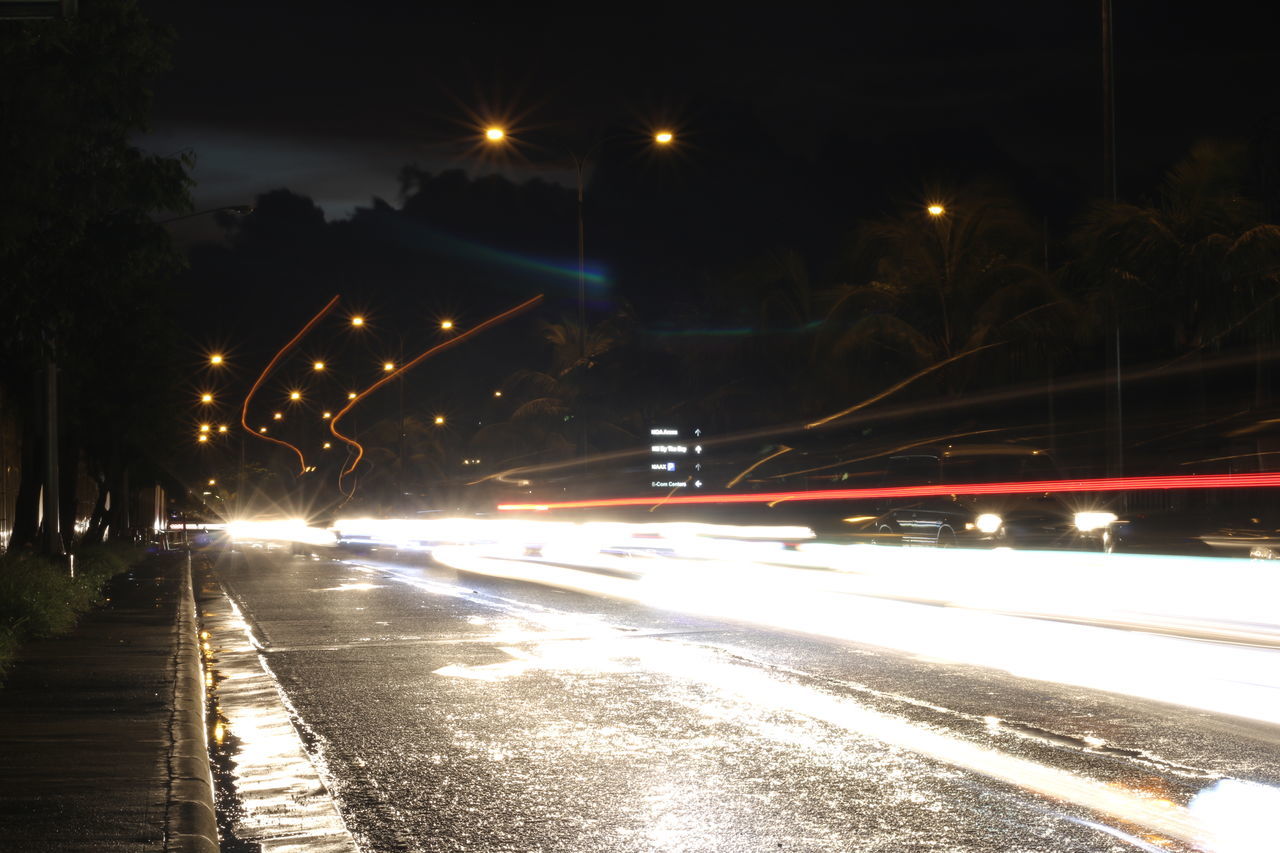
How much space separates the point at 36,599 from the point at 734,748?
9.67 m

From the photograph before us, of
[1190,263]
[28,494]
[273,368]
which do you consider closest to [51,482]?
[28,494]

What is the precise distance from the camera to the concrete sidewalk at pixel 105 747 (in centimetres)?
654

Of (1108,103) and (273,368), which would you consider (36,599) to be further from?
(273,368)

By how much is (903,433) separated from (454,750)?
1150 inches

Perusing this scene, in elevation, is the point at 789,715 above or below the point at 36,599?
below

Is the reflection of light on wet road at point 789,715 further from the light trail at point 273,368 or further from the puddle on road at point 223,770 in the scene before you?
the light trail at point 273,368

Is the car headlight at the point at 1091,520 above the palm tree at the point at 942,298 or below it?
below

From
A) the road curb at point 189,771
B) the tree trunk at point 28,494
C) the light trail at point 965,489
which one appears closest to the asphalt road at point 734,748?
the road curb at point 189,771

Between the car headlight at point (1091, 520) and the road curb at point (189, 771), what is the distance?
Answer: 14.3 meters

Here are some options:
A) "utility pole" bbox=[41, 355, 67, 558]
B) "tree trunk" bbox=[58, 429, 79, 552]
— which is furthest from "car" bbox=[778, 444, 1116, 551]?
"tree trunk" bbox=[58, 429, 79, 552]

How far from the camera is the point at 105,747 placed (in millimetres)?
8641

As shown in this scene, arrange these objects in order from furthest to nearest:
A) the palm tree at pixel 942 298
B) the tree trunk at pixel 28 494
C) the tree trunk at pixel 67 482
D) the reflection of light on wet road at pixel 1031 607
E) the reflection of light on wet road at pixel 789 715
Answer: the palm tree at pixel 942 298
the tree trunk at pixel 67 482
the tree trunk at pixel 28 494
the reflection of light on wet road at pixel 1031 607
the reflection of light on wet road at pixel 789 715

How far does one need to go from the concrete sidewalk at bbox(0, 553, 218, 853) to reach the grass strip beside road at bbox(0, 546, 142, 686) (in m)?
0.25

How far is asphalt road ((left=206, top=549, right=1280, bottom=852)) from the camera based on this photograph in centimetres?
690
